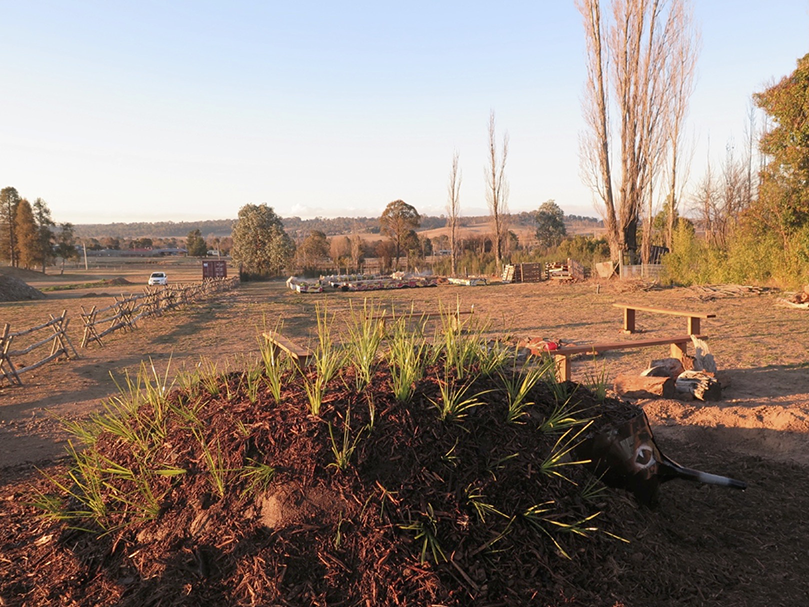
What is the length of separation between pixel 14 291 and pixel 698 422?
104ft

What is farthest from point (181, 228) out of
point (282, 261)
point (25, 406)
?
point (25, 406)

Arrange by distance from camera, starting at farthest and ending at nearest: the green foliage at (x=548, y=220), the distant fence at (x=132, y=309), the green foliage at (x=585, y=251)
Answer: the green foliage at (x=548, y=220), the green foliage at (x=585, y=251), the distant fence at (x=132, y=309)

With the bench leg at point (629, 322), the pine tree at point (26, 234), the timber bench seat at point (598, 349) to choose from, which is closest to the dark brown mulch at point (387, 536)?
the timber bench seat at point (598, 349)

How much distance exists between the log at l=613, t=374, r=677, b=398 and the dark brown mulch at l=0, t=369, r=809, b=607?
2.97 meters

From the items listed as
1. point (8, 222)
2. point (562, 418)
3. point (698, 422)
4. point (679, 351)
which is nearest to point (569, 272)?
point (679, 351)

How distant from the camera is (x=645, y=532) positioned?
2.79 meters

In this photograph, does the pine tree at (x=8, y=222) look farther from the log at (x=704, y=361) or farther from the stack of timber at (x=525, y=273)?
the log at (x=704, y=361)

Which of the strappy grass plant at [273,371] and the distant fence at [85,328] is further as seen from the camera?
the distant fence at [85,328]

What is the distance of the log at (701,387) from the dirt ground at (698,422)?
5.9 inches

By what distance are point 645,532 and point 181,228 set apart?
199660 mm

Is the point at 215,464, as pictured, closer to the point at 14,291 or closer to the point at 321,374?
the point at 321,374

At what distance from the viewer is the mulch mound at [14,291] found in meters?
27.1

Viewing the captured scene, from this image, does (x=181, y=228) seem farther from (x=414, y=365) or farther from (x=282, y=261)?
(x=414, y=365)

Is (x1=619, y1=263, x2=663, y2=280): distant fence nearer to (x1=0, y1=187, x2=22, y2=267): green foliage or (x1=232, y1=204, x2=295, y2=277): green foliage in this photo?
(x1=232, y1=204, x2=295, y2=277): green foliage
